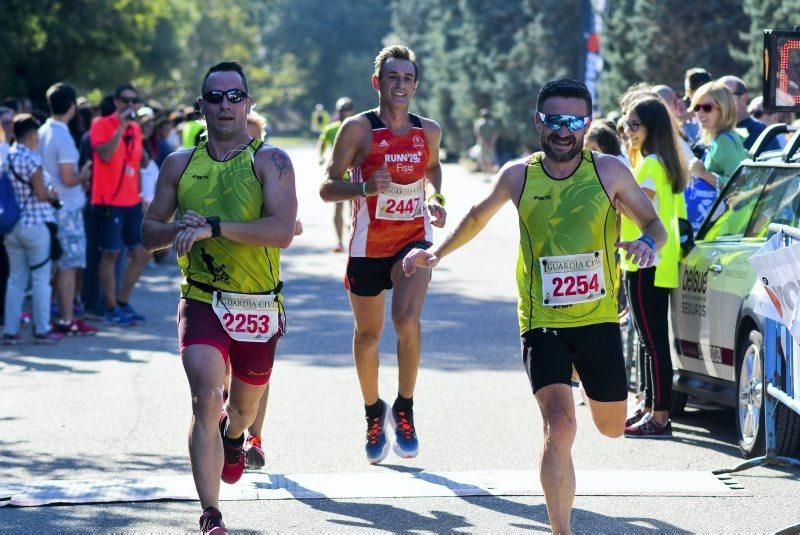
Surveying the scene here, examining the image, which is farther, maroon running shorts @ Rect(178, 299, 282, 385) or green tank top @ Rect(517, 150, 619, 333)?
maroon running shorts @ Rect(178, 299, 282, 385)

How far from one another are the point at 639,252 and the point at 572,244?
11.2 inches

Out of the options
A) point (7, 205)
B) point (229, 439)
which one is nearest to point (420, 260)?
point (229, 439)

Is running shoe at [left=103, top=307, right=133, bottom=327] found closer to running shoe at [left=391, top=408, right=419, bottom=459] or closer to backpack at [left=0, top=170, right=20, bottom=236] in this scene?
backpack at [left=0, top=170, right=20, bottom=236]

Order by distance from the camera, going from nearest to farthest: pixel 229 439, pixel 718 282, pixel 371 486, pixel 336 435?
pixel 229 439, pixel 371 486, pixel 718 282, pixel 336 435

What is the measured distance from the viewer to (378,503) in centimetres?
729

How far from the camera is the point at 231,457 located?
715 cm

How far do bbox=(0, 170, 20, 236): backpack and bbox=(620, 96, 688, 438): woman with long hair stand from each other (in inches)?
221

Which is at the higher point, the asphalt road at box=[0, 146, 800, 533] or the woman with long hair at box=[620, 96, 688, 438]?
the woman with long hair at box=[620, 96, 688, 438]

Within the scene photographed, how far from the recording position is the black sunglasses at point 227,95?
6.70 m

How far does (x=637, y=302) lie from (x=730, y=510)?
7.37 ft

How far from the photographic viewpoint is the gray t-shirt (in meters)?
13.6

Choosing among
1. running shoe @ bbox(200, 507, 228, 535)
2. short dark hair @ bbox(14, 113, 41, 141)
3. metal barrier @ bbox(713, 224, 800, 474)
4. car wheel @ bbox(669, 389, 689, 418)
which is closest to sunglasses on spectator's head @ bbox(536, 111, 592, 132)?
metal barrier @ bbox(713, 224, 800, 474)

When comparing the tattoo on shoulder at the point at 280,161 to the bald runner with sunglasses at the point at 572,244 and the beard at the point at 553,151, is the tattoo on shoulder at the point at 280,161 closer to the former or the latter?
the bald runner with sunglasses at the point at 572,244

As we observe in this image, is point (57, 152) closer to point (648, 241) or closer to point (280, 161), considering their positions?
point (280, 161)
